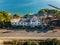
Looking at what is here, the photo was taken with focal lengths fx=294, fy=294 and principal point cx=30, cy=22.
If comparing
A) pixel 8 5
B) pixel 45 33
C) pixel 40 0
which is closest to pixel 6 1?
pixel 8 5

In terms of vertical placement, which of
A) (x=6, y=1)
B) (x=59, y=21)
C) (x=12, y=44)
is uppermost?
(x=6, y=1)

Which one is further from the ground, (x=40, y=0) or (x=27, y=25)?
(x=40, y=0)

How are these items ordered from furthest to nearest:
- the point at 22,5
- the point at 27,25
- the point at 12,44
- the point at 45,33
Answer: the point at 22,5, the point at 27,25, the point at 45,33, the point at 12,44

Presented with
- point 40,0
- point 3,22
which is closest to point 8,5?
point 40,0

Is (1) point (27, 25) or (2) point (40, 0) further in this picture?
(2) point (40, 0)

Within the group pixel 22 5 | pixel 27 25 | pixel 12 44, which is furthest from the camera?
pixel 22 5

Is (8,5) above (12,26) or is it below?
above

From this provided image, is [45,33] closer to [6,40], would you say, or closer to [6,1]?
[6,40]

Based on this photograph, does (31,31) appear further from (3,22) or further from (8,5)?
(8,5)

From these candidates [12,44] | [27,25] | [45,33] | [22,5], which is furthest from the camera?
[22,5]
